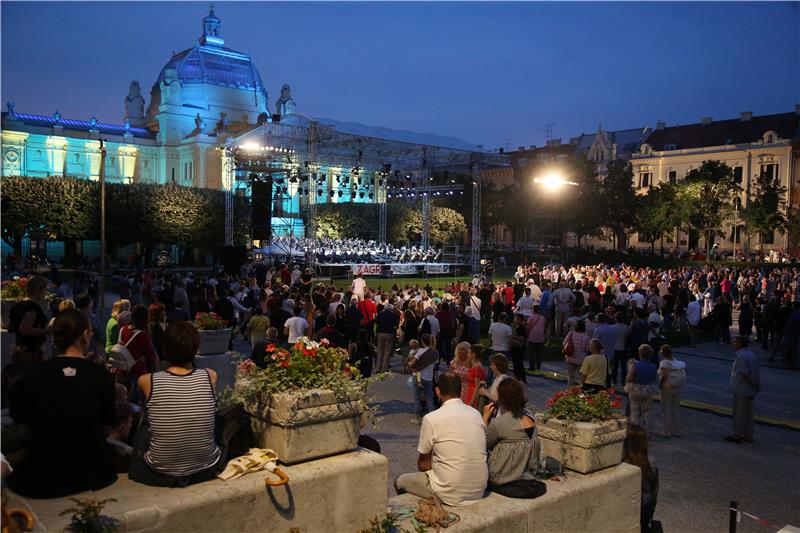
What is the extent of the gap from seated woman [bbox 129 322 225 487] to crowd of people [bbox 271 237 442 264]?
33.2 m

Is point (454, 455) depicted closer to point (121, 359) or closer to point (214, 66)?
point (121, 359)

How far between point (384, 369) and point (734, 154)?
61.4 meters

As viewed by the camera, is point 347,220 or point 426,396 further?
point 347,220

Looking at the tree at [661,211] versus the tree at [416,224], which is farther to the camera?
the tree at [416,224]

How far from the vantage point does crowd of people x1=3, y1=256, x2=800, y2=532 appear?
12.2 feet

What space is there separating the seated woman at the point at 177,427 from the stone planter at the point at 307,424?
0.42 metres

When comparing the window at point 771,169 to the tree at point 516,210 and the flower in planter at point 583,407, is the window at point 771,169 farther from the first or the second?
the flower in planter at point 583,407

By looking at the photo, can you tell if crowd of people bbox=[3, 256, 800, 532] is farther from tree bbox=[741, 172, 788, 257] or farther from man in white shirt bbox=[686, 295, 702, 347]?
tree bbox=[741, 172, 788, 257]

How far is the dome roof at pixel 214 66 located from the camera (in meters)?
77.6

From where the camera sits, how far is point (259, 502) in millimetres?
3840

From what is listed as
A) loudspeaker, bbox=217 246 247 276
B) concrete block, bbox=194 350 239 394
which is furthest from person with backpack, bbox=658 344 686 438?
loudspeaker, bbox=217 246 247 276

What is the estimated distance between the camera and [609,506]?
515 cm

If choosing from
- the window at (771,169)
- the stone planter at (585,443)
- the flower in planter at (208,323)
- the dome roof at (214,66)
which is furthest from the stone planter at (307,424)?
the dome roof at (214,66)

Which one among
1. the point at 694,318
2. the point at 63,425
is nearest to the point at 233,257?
the point at 694,318
